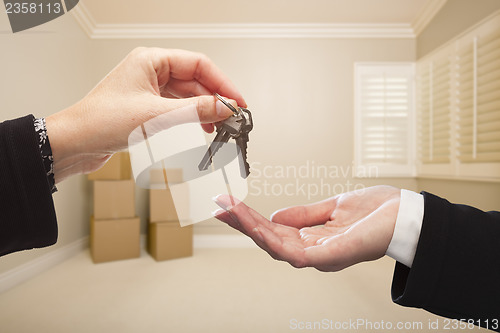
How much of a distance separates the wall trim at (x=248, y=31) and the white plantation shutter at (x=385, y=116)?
319 mm

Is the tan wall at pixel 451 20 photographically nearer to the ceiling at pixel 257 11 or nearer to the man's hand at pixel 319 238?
the ceiling at pixel 257 11

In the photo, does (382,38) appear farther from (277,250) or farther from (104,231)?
(277,250)

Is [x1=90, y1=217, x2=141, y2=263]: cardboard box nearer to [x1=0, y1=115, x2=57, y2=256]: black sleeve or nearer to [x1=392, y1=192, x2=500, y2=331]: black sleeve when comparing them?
[x1=0, y1=115, x2=57, y2=256]: black sleeve

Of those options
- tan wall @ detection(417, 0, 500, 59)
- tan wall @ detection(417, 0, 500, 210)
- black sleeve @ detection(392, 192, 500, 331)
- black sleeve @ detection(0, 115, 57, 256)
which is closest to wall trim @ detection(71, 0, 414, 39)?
tan wall @ detection(417, 0, 500, 59)

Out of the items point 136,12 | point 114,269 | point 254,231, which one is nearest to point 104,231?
point 114,269

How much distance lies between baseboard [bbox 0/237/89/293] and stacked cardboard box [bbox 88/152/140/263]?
0.81 ft

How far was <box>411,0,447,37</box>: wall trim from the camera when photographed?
2844 millimetres

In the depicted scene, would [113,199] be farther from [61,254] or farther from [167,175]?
[61,254]

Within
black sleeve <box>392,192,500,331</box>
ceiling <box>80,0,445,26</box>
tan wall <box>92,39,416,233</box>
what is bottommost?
black sleeve <box>392,192,500,331</box>

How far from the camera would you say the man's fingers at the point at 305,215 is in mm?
904

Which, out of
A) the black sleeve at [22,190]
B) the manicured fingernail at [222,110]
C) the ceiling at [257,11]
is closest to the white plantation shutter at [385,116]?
the ceiling at [257,11]

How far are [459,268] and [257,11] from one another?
285cm

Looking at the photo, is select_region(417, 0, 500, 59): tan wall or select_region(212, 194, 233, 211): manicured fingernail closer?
select_region(212, 194, 233, 211): manicured fingernail

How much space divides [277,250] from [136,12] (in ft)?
9.61
